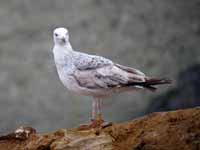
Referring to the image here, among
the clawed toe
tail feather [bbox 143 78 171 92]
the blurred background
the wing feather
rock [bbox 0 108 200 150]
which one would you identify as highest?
the blurred background

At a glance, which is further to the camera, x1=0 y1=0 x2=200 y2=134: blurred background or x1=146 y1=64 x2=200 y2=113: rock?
x1=0 y1=0 x2=200 y2=134: blurred background

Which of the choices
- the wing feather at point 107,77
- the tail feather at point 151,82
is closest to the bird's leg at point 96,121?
the wing feather at point 107,77

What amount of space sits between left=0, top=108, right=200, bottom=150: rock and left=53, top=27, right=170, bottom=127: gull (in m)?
0.34

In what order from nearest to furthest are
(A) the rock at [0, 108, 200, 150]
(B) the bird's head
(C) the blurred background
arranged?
1. (A) the rock at [0, 108, 200, 150]
2. (B) the bird's head
3. (C) the blurred background

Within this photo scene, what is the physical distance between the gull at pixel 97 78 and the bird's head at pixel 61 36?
6.3 inches

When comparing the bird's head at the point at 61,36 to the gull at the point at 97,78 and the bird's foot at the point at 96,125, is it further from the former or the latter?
the bird's foot at the point at 96,125

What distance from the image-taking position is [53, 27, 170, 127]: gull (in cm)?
924

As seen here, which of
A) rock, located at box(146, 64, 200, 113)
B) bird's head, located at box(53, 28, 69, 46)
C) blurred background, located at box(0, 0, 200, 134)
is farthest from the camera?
blurred background, located at box(0, 0, 200, 134)

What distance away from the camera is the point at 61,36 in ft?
31.7

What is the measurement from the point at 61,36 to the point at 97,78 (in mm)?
600

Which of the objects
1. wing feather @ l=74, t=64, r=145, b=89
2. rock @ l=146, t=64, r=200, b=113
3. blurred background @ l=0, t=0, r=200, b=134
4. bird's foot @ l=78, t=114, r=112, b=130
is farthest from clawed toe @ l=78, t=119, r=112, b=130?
blurred background @ l=0, t=0, r=200, b=134

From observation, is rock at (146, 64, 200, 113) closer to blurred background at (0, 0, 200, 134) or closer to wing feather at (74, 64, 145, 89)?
blurred background at (0, 0, 200, 134)

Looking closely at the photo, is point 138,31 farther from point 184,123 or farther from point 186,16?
point 184,123

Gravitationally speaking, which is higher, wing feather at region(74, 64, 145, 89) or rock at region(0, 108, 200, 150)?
wing feather at region(74, 64, 145, 89)
